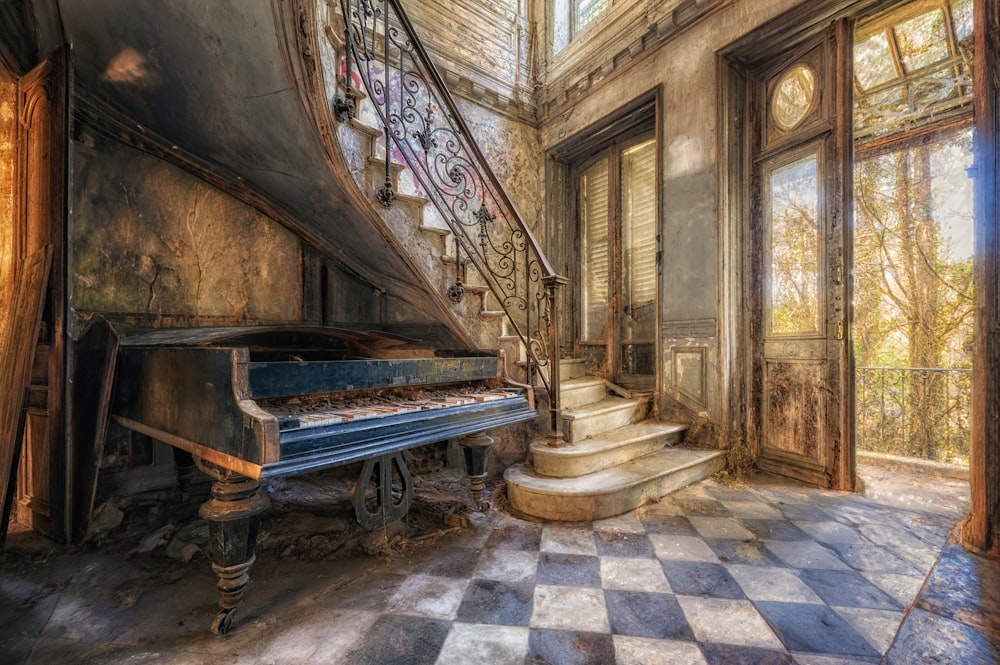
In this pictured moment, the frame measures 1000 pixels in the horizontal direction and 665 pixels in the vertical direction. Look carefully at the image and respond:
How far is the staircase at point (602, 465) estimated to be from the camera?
2547mm

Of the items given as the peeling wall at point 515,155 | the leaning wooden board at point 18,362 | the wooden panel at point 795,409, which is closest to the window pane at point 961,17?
the wooden panel at point 795,409

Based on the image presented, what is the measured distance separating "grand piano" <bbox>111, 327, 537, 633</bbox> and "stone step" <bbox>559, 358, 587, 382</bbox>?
2.10 m

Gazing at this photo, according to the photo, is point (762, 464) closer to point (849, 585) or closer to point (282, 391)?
point (849, 585)

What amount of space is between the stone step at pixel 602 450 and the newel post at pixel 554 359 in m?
0.09

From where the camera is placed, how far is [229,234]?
3084 mm

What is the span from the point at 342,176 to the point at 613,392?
3.28 meters

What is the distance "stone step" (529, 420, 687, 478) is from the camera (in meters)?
2.80

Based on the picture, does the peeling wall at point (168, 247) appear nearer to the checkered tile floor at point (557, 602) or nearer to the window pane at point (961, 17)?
the checkered tile floor at point (557, 602)

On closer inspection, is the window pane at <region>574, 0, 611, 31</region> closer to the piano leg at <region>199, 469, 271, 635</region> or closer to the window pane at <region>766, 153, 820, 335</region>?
the window pane at <region>766, 153, 820, 335</region>

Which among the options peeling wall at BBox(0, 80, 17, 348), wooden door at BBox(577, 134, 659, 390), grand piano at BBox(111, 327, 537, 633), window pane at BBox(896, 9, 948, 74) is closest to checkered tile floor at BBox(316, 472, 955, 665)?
grand piano at BBox(111, 327, 537, 633)

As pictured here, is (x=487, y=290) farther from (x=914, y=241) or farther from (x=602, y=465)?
(x=914, y=241)

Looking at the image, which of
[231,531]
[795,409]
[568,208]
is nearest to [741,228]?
[795,409]

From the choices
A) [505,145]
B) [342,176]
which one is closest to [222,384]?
[342,176]

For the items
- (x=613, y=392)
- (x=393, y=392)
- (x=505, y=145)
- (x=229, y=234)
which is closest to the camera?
(x=393, y=392)
